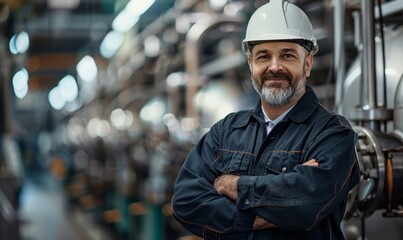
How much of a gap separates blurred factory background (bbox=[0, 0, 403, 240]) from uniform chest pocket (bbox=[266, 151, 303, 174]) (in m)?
0.56

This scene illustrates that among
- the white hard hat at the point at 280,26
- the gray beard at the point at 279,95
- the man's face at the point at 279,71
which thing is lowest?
the gray beard at the point at 279,95

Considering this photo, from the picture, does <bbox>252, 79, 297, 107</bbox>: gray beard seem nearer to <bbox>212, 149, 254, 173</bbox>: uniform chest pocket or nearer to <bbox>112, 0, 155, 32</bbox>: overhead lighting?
<bbox>212, 149, 254, 173</bbox>: uniform chest pocket

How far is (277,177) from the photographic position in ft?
6.27

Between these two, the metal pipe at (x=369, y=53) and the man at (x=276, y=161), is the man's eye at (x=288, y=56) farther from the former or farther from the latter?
the metal pipe at (x=369, y=53)

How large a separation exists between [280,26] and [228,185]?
0.50 metres

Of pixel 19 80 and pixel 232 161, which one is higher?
pixel 19 80

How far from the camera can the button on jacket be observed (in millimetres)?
1872

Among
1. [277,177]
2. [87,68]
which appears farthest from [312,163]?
[87,68]

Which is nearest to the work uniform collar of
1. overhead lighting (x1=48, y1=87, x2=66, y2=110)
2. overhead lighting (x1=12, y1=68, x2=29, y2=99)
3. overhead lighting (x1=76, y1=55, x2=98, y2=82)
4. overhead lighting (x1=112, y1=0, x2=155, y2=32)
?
overhead lighting (x1=112, y1=0, x2=155, y2=32)

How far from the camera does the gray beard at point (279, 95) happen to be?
2.02 m

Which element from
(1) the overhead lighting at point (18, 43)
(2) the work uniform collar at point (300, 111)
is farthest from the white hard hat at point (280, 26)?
(1) the overhead lighting at point (18, 43)

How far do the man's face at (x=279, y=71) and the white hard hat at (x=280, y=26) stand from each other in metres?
0.02

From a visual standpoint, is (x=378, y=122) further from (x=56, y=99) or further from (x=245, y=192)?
(x=56, y=99)

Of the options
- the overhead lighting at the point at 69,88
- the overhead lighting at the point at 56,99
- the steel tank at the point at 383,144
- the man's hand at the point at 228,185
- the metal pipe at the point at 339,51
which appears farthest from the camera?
the overhead lighting at the point at 56,99
